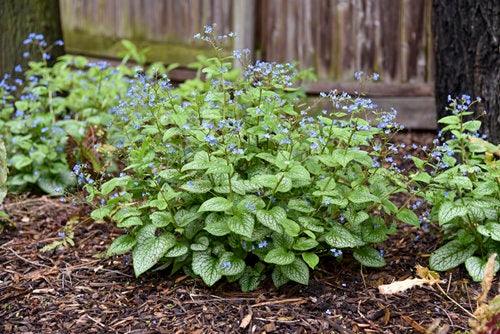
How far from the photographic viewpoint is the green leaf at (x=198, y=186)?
325 cm

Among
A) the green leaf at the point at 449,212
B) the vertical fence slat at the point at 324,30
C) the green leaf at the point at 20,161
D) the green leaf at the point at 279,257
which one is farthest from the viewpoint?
the vertical fence slat at the point at 324,30

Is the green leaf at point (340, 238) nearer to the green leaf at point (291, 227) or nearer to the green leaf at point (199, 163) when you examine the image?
the green leaf at point (291, 227)

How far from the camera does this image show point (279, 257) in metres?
3.20

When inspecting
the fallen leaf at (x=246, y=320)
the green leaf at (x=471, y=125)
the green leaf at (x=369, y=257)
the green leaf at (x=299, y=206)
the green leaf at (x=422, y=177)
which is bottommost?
the fallen leaf at (x=246, y=320)

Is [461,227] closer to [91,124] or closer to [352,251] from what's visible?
[352,251]

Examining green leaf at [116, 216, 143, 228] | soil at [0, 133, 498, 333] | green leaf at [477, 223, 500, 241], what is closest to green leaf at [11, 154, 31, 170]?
soil at [0, 133, 498, 333]

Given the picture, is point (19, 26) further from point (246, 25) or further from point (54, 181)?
point (246, 25)

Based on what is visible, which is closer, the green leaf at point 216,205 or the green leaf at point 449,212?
the green leaf at point 216,205

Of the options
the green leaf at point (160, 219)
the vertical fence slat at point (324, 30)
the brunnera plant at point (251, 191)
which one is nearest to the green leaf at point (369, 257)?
the brunnera plant at point (251, 191)

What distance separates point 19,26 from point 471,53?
3412 millimetres

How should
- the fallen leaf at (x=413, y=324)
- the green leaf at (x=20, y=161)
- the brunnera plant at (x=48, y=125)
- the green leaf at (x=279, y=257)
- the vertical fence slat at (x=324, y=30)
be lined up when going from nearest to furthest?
the fallen leaf at (x=413, y=324), the green leaf at (x=279, y=257), the green leaf at (x=20, y=161), the brunnera plant at (x=48, y=125), the vertical fence slat at (x=324, y=30)

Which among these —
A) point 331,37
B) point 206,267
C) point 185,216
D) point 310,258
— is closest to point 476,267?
point 310,258

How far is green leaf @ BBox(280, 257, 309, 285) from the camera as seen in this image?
10.7 ft

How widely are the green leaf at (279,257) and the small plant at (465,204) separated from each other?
27.7 inches
